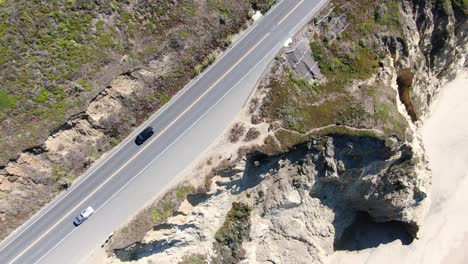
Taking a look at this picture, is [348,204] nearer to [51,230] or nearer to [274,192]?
[274,192]

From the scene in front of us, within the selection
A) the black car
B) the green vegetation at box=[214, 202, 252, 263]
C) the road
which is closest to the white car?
the road

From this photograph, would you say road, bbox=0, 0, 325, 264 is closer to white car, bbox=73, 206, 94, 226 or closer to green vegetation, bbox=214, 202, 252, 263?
white car, bbox=73, 206, 94, 226

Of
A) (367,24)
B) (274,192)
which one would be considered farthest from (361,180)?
(367,24)

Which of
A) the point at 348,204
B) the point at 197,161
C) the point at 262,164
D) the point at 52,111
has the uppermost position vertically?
the point at 52,111

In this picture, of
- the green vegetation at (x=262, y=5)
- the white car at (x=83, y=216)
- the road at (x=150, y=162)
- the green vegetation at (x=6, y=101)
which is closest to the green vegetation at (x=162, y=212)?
the road at (x=150, y=162)

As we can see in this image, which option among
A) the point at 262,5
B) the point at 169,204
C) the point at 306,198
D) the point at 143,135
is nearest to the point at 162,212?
the point at 169,204

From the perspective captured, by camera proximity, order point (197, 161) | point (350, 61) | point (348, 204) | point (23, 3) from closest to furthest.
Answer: point (23, 3)
point (197, 161)
point (350, 61)
point (348, 204)
